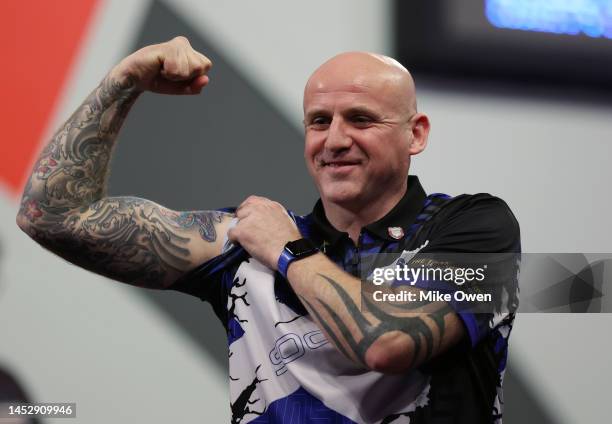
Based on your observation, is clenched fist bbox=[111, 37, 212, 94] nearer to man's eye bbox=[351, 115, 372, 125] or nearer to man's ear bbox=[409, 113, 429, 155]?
man's eye bbox=[351, 115, 372, 125]

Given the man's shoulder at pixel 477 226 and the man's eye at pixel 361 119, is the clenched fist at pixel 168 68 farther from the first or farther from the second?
the man's shoulder at pixel 477 226

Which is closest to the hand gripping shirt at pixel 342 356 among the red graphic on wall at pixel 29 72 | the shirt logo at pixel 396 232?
the shirt logo at pixel 396 232

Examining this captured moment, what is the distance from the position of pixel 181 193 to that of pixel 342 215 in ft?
2.63

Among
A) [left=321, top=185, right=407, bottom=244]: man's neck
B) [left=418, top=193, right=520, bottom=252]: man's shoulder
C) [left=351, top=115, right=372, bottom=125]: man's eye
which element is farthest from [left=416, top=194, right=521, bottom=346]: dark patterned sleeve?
[left=351, top=115, right=372, bottom=125]: man's eye

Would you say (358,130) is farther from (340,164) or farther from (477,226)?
(477,226)

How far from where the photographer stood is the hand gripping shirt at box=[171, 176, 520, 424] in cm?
140

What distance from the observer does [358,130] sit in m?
1.59

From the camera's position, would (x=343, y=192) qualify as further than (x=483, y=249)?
Yes

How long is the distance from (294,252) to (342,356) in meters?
0.22

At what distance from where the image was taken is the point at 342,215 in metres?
1.64

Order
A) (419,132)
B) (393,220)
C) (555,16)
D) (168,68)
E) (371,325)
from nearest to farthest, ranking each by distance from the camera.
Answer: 1. (371,325)
2. (168,68)
3. (393,220)
4. (419,132)
5. (555,16)

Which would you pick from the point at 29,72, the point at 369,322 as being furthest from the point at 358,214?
the point at 29,72

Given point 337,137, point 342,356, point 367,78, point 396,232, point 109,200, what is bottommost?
point 342,356

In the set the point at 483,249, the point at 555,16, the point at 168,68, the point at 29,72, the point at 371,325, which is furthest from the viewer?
the point at 555,16
